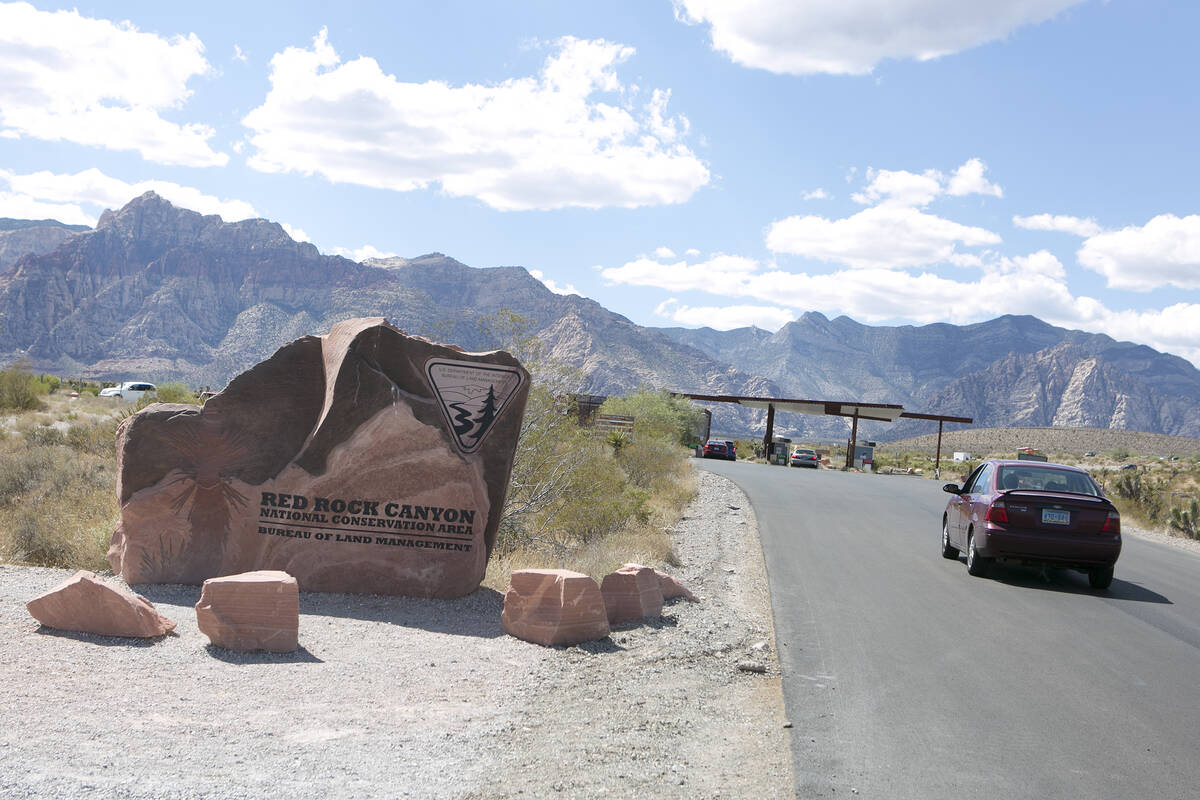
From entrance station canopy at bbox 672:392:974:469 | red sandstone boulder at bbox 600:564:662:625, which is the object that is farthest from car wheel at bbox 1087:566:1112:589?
entrance station canopy at bbox 672:392:974:469

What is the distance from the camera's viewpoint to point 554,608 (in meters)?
8.04

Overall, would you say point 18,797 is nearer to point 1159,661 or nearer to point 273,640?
point 273,640

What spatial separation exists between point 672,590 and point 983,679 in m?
3.44

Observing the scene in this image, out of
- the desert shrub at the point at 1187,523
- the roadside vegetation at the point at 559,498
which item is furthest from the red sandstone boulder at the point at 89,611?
the desert shrub at the point at 1187,523

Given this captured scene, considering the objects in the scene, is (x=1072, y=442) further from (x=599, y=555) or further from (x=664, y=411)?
(x=599, y=555)

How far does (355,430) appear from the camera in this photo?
938 centimetres

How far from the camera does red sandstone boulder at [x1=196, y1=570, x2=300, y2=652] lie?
272 inches

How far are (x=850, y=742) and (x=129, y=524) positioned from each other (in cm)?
670

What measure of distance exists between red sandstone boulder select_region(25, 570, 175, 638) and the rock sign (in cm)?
207

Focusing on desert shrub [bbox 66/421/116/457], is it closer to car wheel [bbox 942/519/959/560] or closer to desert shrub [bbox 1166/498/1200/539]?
car wheel [bbox 942/519/959/560]

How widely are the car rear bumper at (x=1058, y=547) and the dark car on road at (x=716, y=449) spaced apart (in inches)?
1899

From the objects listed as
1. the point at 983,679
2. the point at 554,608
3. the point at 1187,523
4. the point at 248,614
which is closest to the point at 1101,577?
the point at 983,679

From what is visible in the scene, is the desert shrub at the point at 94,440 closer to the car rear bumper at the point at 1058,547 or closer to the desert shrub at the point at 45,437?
the desert shrub at the point at 45,437

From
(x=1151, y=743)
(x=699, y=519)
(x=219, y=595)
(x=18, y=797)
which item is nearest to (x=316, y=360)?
(x=219, y=595)
